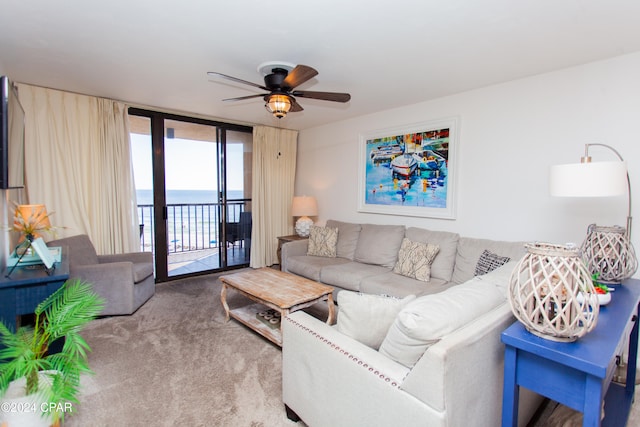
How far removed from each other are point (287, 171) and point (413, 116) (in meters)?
2.39

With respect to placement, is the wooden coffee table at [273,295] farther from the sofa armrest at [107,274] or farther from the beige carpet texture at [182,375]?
the sofa armrest at [107,274]

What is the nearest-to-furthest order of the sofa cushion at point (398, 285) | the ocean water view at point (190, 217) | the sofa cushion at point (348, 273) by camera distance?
the sofa cushion at point (398, 285) → the sofa cushion at point (348, 273) → the ocean water view at point (190, 217)

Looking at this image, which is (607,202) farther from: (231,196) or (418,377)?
(231,196)

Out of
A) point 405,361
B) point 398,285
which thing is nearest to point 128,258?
point 398,285

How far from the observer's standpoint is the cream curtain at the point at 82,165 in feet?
10.7

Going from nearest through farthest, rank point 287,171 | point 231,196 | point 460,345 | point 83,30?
point 460,345 < point 83,30 < point 231,196 < point 287,171

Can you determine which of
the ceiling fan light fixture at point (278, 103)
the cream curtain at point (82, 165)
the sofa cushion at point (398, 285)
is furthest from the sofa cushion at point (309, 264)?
the cream curtain at point (82, 165)

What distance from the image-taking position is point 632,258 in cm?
184

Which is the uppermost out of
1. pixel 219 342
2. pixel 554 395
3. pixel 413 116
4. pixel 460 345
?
pixel 413 116

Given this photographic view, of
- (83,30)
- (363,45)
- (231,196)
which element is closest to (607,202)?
(363,45)

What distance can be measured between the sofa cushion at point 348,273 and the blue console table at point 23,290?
7.57ft

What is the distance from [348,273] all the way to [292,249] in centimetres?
112

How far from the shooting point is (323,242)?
164 inches

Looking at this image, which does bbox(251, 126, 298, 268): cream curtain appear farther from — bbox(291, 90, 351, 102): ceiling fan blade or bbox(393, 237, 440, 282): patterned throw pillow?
bbox(291, 90, 351, 102): ceiling fan blade
